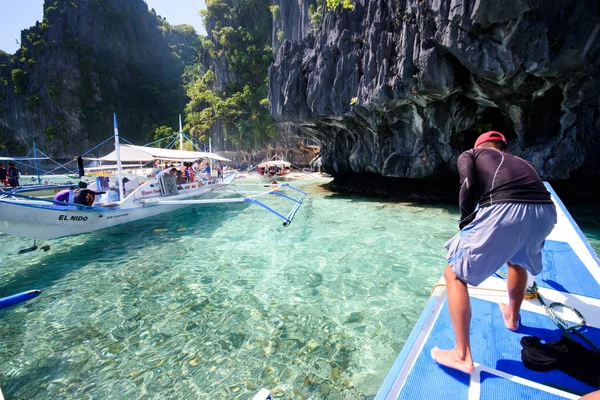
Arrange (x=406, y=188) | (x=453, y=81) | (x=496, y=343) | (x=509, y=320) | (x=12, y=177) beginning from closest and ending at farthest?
(x=496, y=343)
(x=509, y=320)
(x=453, y=81)
(x=12, y=177)
(x=406, y=188)

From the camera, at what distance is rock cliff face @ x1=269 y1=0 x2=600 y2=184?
29.1 ft

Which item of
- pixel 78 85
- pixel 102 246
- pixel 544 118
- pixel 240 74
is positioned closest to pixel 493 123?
pixel 544 118

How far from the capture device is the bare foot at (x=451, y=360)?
192cm

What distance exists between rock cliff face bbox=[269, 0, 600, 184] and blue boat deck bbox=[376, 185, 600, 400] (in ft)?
28.8

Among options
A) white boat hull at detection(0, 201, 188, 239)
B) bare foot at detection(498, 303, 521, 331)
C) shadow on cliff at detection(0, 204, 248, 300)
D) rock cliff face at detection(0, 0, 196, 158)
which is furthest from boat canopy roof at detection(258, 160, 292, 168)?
rock cliff face at detection(0, 0, 196, 158)

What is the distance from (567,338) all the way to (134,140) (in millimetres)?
67291

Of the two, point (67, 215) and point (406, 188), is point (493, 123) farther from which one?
point (67, 215)

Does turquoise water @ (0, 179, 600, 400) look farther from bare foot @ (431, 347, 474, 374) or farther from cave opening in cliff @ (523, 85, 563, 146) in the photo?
cave opening in cliff @ (523, 85, 563, 146)

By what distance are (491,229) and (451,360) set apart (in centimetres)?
98

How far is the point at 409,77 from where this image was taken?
1171cm

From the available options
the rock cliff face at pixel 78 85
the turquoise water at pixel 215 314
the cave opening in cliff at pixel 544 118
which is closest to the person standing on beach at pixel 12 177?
the turquoise water at pixel 215 314

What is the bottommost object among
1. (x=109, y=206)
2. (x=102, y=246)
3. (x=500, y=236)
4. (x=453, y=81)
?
(x=102, y=246)

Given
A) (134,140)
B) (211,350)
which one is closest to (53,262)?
(211,350)

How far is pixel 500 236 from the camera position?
76.7 inches
